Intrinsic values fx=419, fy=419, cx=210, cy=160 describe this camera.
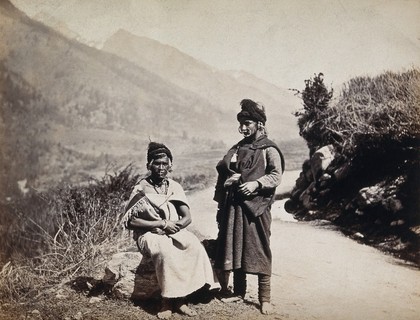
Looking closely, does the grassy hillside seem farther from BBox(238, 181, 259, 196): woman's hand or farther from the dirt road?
BBox(238, 181, 259, 196): woman's hand

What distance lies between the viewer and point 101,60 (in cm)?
677

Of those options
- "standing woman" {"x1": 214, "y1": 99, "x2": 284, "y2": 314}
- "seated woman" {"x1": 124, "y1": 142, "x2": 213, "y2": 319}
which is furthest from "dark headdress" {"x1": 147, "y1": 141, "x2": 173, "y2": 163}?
"standing woman" {"x1": 214, "y1": 99, "x2": 284, "y2": 314}

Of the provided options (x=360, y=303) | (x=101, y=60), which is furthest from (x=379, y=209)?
(x=101, y=60)

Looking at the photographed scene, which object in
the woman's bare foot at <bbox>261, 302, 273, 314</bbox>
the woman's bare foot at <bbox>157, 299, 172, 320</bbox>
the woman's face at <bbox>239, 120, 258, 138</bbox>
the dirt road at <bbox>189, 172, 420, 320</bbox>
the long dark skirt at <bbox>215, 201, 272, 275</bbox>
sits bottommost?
the woman's bare foot at <bbox>157, 299, 172, 320</bbox>

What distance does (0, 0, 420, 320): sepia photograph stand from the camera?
3.97m

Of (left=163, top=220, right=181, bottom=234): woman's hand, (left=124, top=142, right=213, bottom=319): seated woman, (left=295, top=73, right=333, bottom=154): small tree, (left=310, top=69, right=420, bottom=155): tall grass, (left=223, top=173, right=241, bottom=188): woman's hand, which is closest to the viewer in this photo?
(left=124, top=142, right=213, bottom=319): seated woman

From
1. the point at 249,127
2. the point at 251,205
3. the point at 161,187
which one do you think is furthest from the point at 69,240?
the point at 249,127

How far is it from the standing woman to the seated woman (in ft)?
0.96

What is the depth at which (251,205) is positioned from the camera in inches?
152

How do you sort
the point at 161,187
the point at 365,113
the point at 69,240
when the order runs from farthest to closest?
the point at 365,113, the point at 69,240, the point at 161,187

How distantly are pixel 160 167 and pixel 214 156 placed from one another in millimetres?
2806

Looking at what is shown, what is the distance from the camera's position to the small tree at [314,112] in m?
5.76

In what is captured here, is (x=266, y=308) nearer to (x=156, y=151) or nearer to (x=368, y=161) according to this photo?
(x=156, y=151)

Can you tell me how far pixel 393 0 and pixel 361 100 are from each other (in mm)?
1747
